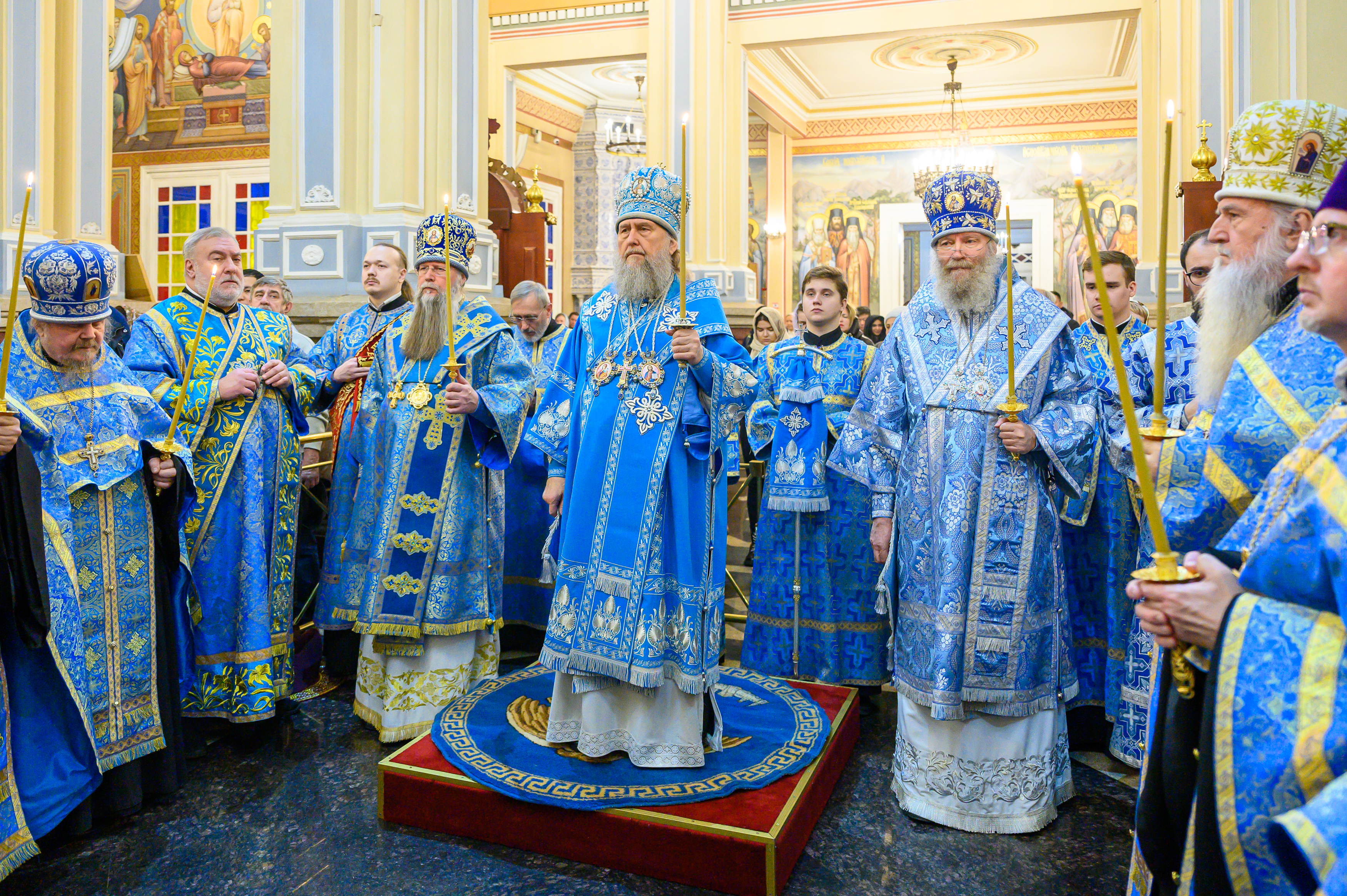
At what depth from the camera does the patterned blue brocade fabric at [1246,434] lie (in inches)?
67.6

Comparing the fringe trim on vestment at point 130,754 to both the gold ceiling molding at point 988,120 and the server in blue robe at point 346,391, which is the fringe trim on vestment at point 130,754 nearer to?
the server in blue robe at point 346,391

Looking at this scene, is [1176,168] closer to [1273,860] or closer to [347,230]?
[347,230]

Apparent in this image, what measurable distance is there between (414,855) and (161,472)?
56.5 inches

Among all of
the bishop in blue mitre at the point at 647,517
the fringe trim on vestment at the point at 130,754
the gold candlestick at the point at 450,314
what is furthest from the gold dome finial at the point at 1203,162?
the fringe trim on vestment at the point at 130,754

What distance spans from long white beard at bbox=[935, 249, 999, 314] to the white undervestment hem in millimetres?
1267

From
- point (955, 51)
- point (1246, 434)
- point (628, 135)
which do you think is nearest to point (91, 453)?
point (1246, 434)

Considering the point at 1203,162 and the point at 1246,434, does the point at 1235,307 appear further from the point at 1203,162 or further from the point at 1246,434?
the point at 1203,162

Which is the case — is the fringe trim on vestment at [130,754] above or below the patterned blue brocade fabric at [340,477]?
below

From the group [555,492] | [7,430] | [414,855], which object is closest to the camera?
[7,430]

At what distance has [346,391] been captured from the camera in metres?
4.54

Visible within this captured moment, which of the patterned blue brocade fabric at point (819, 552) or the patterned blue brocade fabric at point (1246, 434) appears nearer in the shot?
the patterned blue brocade fabric at point (1246, 434)

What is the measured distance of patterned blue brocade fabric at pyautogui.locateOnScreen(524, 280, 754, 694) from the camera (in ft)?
9.59

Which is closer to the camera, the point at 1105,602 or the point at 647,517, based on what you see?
the point at 647,517

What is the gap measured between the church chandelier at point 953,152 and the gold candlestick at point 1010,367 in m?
11.0
